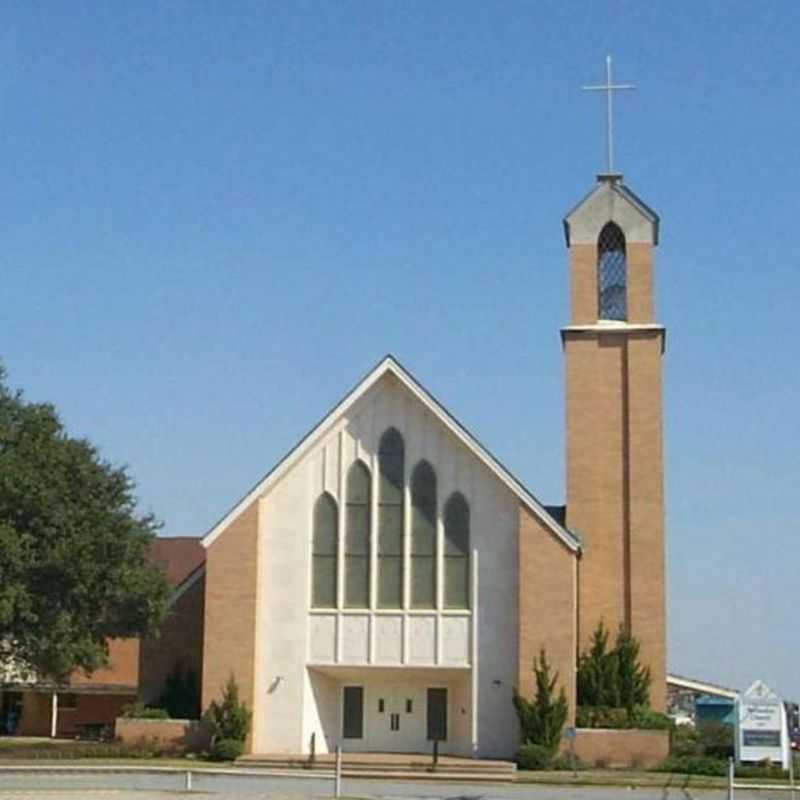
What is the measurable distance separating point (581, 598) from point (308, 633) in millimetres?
8182

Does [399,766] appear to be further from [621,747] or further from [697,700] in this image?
[697,700]

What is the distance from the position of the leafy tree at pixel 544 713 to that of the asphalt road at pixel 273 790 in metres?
4.66

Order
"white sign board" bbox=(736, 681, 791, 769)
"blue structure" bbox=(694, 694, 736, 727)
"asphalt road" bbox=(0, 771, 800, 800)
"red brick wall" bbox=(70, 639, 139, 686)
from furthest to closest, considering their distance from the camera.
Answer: "blue structure" bbox=(694, 694, 736, 727), "red brick wall" bbox=(70, 639, 139, 686), "white sign board" bbox=(736, 681, 791, 769), "asphalt road" bbox=(0, 771, 800, 800)

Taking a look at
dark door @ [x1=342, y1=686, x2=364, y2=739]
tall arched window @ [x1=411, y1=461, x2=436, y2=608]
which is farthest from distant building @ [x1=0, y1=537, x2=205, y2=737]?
tall arched window @ [x1=411, y1=461, x2=436, y2=608]

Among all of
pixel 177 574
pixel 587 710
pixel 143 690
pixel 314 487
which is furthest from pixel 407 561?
pixel 177 574

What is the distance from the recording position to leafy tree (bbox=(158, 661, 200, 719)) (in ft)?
155

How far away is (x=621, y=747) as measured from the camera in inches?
1699

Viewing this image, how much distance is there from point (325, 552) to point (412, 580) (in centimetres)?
269

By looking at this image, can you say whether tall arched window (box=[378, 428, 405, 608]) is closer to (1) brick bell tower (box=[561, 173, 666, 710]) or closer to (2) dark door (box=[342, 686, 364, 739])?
(2) dark door (box=[342, 686, 364, 739])

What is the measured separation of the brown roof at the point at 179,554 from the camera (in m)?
67.1

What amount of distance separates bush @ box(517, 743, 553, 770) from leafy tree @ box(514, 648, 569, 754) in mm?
387

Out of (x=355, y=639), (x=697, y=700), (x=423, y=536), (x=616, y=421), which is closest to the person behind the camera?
(x=355, y=639)

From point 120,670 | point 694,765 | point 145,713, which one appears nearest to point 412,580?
point 145,713

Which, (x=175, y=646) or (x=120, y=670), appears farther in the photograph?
(x=120, y=670)
